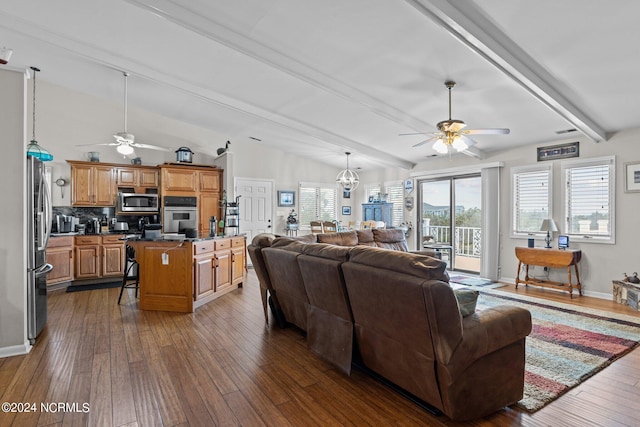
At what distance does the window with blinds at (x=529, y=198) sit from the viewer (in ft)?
18.2

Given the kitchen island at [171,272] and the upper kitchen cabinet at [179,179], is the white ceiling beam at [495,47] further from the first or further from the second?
the upper kitchen cabinet at [179,179]

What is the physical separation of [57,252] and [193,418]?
4.90 metres

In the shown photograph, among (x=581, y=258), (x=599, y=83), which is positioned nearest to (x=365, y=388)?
(x=599, y=83)

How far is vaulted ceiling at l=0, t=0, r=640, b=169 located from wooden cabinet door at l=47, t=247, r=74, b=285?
3.01 m

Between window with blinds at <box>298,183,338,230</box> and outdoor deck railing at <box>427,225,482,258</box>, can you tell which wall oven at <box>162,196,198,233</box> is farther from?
outdoor deck railing at <box>427,225,482,258</box>

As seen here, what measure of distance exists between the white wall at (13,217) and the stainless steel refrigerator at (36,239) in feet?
0.26

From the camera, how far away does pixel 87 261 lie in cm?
564

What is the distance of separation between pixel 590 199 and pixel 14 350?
7438 mm

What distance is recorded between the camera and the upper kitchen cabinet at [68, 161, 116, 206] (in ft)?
19.6

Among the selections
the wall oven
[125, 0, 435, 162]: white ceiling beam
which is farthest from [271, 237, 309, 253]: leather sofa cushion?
the wall oven

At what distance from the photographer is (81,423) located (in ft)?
6.32

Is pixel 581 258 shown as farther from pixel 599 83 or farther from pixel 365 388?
pixel 365 388

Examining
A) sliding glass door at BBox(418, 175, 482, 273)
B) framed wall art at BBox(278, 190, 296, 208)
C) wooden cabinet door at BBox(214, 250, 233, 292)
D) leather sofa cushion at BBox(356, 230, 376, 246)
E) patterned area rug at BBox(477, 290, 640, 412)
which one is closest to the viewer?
patterned area rug at BBox(477, 290, 640, 412)

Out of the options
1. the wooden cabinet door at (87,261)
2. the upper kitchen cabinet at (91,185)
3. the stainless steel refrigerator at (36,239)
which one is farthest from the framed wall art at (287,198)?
the stainless steel refrigerator at (36,239)
